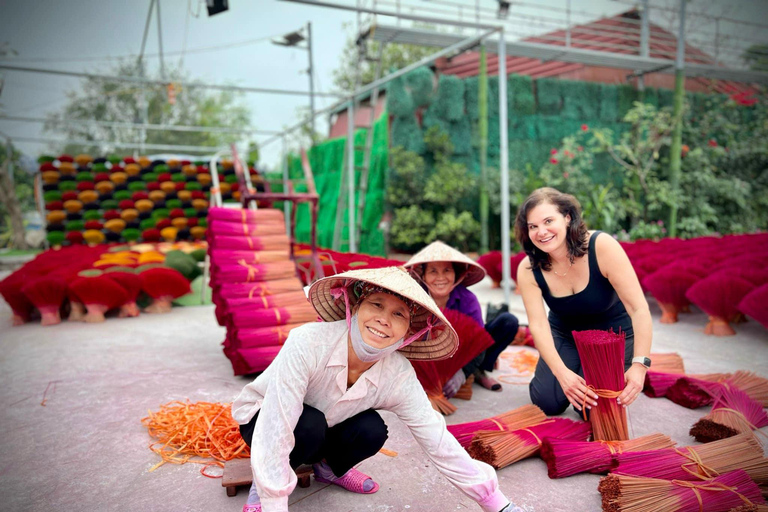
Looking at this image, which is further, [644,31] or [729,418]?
[644,31]

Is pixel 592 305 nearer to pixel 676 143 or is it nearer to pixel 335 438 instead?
pixel 335 438

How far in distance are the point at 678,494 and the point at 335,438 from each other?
1.17 m

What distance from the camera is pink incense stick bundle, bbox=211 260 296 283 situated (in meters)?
3.59

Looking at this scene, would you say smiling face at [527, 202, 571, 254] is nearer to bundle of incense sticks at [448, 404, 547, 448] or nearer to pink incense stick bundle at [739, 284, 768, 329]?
bundle of incense sticks at [448, 404, 547, 448]

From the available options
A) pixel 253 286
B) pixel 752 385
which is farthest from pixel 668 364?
pixel 253 286

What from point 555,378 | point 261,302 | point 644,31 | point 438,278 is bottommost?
point 555,378

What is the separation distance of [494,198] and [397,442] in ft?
28.5

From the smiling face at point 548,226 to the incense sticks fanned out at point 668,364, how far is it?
134cm

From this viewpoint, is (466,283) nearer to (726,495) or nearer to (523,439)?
(523,439)

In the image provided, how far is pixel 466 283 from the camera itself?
3.04 m

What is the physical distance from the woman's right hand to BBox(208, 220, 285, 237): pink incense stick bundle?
8.77 ft

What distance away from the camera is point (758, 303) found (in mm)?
3641

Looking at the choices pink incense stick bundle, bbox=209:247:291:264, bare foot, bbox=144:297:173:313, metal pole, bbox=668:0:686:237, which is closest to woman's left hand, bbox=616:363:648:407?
pink incense stick bundle, bbox=209:247:291:264

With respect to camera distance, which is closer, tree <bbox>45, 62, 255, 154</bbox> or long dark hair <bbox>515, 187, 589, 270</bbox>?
long dark hair <bbox>515, 187, 589, 270</bbox>
